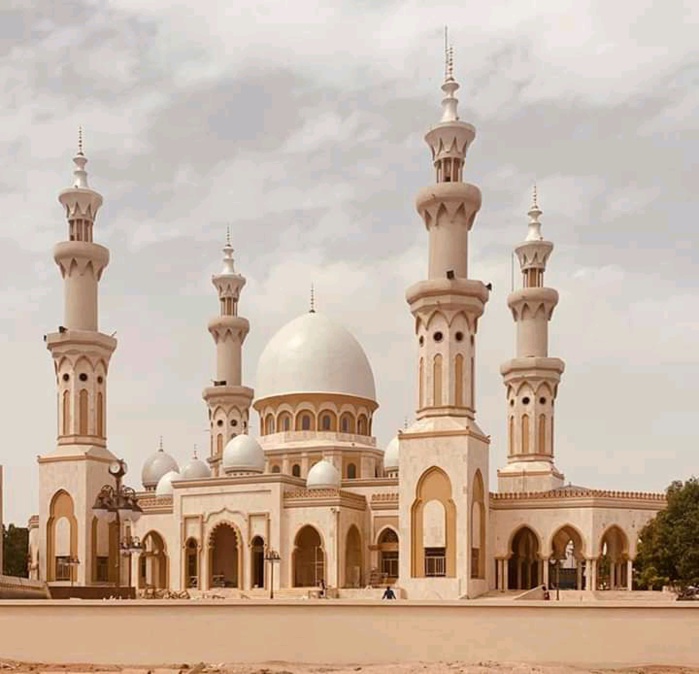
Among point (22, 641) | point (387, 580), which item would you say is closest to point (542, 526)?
point (387, 580)

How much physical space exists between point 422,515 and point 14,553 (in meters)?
31.2

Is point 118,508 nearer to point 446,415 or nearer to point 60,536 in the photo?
point 446,415

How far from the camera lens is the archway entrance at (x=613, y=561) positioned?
44750 millimetres

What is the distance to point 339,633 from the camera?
958 inches

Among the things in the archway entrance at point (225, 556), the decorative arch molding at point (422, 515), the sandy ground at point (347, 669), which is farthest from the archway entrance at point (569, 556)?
the sandy ground at point (347, 669)

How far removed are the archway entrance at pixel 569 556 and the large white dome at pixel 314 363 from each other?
42.8 ft

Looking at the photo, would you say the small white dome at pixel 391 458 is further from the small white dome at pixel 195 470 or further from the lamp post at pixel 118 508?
the lamp post at pixel 118 508

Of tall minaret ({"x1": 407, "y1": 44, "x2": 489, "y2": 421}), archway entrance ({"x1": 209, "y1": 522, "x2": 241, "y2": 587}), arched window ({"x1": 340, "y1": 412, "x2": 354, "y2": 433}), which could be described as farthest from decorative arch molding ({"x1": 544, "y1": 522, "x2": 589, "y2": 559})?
archway entrance ({"x1": 209, "y1": 522, "x2": 241, "y2": 587})

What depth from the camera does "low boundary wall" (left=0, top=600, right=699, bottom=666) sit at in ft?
76.8

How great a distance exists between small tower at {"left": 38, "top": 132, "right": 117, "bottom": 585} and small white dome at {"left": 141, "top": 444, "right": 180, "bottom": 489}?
13.8m

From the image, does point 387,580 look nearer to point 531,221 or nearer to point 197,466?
point 197,466

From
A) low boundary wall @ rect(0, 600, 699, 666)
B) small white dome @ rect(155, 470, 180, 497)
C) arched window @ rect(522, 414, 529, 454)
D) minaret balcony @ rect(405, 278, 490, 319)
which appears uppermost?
minaret balcony @ rect(405, 278, 490, 319)

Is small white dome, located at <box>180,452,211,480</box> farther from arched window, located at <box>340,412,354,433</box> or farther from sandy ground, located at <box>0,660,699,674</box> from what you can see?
sandy ground, located at <box>0,660,699,674</box>

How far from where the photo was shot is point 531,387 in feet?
174
